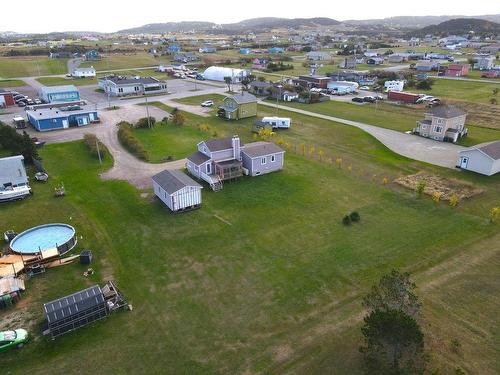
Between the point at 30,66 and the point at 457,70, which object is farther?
the point at 30,66

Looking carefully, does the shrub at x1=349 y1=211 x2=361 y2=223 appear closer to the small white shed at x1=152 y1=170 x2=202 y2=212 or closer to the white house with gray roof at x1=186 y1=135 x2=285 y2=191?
the white house with gray roof at x1=186 y1=135 x2=285 y2=191

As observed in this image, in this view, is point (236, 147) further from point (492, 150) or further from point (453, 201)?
point (492, 150)

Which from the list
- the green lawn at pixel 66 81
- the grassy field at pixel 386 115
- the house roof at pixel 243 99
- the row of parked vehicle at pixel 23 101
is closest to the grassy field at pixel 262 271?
the grassy field at pixel 386 115

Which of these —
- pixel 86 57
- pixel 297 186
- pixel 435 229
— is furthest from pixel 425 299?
pixel 86 57

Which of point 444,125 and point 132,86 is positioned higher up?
point 132,86

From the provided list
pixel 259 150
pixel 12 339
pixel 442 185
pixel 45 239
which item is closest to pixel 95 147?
pixel 45 239

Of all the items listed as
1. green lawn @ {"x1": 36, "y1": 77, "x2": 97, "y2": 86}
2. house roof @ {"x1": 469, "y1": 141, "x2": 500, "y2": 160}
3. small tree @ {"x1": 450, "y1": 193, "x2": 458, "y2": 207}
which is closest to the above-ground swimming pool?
small tree @ {"x1": 450, "y1": 193, "x2": 458, "y2": 207}
